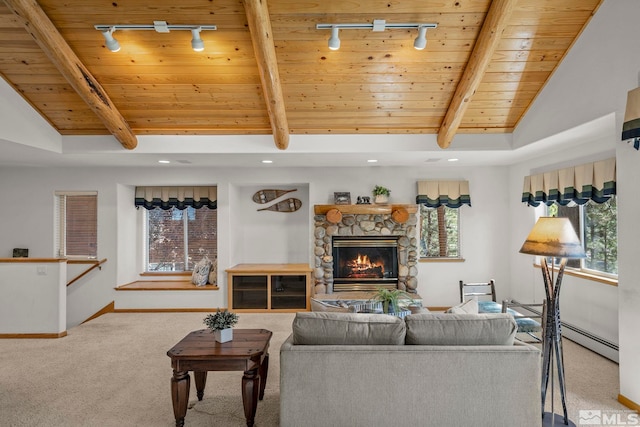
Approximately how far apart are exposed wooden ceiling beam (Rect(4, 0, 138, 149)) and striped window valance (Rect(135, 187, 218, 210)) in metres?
1.91

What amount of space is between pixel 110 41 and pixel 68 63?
0.53 m

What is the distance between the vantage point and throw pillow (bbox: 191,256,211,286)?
593 cm

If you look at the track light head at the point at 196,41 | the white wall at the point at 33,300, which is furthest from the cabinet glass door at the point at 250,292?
the track light head at the point at 196,41

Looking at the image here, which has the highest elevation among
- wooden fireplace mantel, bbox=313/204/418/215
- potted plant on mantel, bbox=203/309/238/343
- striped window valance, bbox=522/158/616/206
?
striped window valance, bbox=522/158/616/206

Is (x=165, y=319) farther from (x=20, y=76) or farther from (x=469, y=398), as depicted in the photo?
(x=469, y=398)

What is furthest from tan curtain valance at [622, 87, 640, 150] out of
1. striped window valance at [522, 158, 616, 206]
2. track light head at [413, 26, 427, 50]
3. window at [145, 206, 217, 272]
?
window at [145, 206, 217, 272]

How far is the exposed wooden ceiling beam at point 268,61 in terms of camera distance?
2928 mm

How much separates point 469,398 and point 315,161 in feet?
12.0

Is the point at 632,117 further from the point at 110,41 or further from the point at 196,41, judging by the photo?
the point at 110,41

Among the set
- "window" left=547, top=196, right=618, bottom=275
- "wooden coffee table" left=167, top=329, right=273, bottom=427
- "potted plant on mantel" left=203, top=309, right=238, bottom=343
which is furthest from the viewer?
"window" left=547, top=196, right=618, bottom=275

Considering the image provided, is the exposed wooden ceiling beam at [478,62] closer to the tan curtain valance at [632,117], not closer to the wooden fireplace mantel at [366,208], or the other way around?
the tan curtain valance at [632,117]

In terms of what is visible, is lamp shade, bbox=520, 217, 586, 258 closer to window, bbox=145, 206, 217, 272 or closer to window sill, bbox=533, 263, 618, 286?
window sill, bbox=533, 263, 618, 286

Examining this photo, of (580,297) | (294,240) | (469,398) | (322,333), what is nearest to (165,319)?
(294,240)

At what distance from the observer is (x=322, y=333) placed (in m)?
2.35
